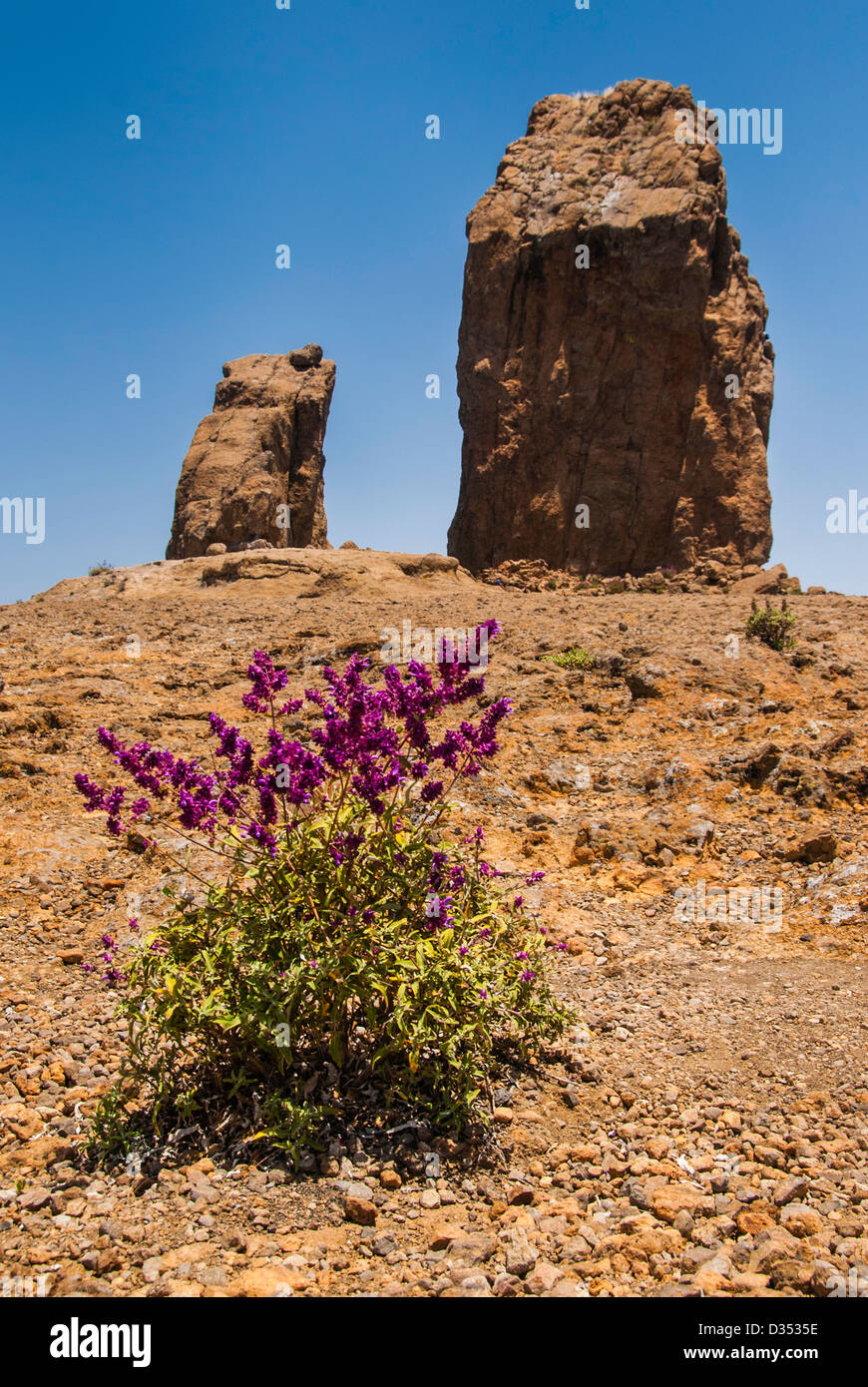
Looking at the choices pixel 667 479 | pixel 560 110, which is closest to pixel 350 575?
pixel 667 479

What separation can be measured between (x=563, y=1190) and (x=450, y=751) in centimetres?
164

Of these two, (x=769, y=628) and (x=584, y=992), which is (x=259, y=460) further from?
(x=584, y=992)

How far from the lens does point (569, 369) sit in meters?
20.5

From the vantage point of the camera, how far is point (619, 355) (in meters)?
20.3

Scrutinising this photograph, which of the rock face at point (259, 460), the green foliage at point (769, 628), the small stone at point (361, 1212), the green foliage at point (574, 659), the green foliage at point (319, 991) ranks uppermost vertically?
the rock face at point (259, 460)

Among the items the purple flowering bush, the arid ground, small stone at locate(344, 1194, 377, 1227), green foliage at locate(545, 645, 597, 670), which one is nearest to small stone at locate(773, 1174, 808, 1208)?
the arid ground

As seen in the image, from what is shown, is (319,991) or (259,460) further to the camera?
(259,460)

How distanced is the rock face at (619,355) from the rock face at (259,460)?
4.65m

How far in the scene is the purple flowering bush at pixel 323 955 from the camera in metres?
3.09

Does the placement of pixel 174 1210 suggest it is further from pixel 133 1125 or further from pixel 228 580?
pixel 228 580

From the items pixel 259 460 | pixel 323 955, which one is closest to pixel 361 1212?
pixel 323 955

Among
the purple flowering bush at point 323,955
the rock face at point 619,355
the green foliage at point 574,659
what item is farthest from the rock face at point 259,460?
the purple flowering bush at point 323,955

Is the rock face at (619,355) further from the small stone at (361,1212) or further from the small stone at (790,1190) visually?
the small stone at (361,1212)

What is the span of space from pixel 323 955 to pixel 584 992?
1.96 meters
